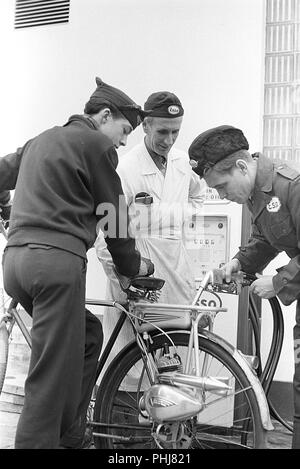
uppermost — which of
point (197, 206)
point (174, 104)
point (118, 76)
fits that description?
point (118, 76)

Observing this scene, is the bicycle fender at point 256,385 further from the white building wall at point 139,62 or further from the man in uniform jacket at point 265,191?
the white building wall at point 139,62

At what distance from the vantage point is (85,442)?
2514mm

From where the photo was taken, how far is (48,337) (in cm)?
205

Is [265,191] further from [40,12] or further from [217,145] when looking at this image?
[40,12]

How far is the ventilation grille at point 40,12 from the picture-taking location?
11.5ft

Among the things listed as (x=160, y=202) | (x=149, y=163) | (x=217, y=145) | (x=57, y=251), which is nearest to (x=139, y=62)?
(x=149, y=163)

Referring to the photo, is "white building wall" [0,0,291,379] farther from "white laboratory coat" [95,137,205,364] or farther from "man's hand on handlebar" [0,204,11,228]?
"man's hand on handlebar" [0,204,11,228]

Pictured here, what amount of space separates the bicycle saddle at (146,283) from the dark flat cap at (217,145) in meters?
0.54

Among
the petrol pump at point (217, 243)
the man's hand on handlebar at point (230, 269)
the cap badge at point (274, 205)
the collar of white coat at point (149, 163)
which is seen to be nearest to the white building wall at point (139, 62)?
the petrol pump at point (217, 243)

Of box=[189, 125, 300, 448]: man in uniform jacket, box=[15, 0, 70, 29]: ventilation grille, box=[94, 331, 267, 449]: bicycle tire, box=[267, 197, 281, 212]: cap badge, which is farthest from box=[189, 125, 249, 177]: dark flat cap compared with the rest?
box=[15, 0, 70, 29]: ventilation grille

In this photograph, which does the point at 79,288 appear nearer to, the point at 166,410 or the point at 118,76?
the point at 166,410

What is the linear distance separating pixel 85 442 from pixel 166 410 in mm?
457

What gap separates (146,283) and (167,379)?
0.41m

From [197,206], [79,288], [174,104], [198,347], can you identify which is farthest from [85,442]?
[174,104]
